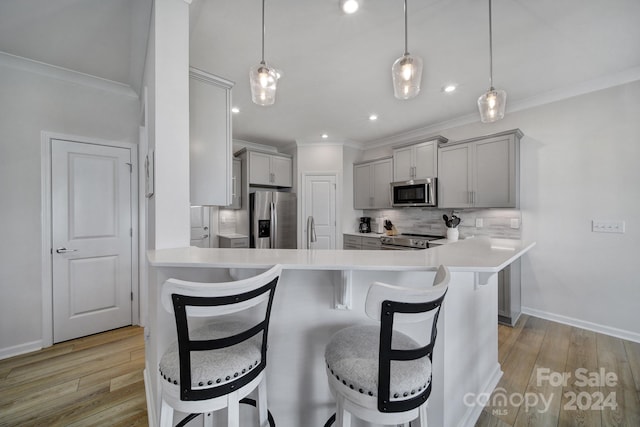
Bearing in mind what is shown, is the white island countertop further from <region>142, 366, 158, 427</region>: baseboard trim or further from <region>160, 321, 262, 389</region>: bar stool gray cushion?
<region>142, 366, 158, 427</region>: baseboard trim

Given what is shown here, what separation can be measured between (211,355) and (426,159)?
12.1 ft

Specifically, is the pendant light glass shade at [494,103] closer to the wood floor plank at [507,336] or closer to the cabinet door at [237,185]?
the wood floor plank at [507,336]

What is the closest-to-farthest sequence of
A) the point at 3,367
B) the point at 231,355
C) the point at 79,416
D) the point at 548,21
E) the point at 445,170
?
the point at 231,355
the point at 79,416
the point at 548,21
the point at 3,367
the point at 445,170

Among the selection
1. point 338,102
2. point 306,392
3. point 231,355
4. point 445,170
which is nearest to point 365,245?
point 445,170

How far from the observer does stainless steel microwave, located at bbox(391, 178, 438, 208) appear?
Result: 11.8ft

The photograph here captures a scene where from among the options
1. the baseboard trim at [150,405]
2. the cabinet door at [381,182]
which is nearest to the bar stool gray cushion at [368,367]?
the baseboard trim at [150,405]

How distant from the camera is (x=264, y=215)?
13.9 ft

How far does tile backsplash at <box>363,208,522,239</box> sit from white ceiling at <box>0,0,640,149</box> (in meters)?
1.47

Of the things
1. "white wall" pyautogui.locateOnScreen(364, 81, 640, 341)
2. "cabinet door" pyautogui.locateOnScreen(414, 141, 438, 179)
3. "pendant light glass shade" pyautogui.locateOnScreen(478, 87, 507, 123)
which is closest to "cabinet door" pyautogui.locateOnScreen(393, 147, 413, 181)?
"cabinet door" pyautogui.locateOnScreen(414, 141, 438, 179)

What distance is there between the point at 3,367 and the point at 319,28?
369cm

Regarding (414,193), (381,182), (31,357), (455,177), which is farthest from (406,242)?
(31,357)

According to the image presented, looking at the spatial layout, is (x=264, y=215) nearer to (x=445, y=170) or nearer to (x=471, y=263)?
(x=445, y=170)

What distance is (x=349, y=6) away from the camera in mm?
1607

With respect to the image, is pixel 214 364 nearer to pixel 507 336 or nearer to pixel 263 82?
pixel 263 82
